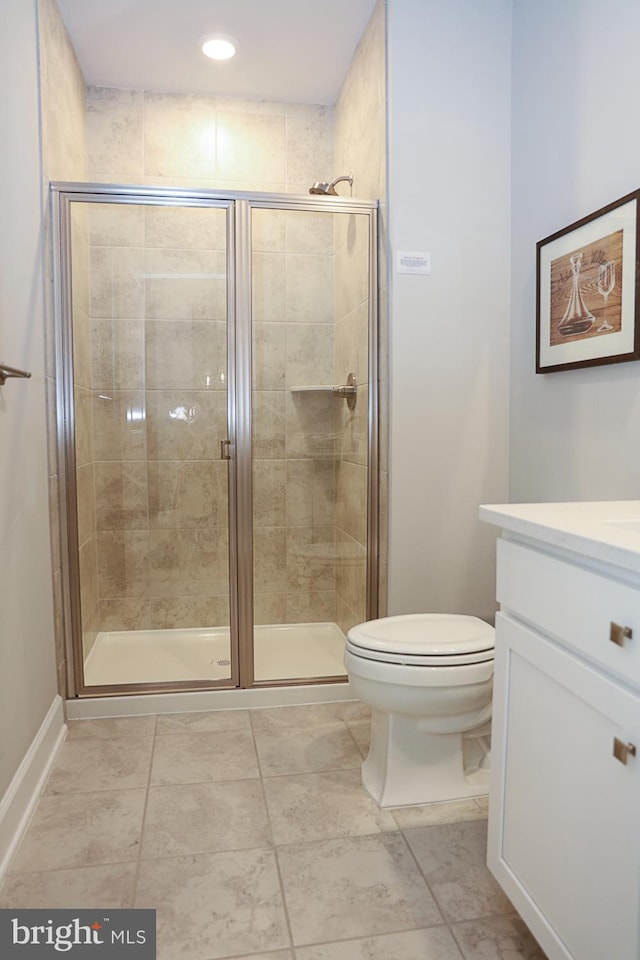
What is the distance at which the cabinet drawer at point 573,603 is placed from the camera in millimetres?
958

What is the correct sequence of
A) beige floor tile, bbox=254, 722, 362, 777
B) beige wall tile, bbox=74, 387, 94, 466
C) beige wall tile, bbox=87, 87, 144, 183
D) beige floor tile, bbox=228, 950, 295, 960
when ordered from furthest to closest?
beige wall tile, bbox=87, 87, 144, 183, beige wall tile, bbox=74, 387, 94, 466, beige floor tile, bbox=254, 722, 362, 777, beige floor tile, bbox=228, 950, 295, 960

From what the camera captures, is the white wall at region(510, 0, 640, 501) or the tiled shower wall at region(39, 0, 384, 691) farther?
the tiled shower wall at region(39, 0, 384, 691)

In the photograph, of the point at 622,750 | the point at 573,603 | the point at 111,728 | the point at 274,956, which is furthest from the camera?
the point at 111,728

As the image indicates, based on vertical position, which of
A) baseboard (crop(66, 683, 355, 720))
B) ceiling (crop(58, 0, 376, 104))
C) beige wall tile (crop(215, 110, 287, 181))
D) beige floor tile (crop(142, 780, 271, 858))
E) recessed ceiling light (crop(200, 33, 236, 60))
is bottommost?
beige floor tile (crop(142, 780, 271, 858))

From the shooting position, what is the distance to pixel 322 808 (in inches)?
73.2

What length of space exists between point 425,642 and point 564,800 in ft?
2.50

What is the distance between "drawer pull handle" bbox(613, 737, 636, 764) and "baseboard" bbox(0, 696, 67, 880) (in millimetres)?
1414

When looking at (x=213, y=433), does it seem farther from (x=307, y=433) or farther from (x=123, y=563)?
(x=123, y=563)

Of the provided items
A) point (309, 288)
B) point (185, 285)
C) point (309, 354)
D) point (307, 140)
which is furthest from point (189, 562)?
point (307, 140)

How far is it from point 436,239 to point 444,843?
1968 millimetres

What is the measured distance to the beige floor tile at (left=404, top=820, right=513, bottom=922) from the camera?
1477 millimetres

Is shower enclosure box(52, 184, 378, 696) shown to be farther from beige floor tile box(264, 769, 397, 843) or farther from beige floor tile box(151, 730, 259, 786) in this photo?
beige floor tile box(264, 769, 397, 843)

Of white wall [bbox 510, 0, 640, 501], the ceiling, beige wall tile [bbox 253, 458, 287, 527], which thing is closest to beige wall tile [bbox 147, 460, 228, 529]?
beige wall tile [bbox 253, 458, 287, 527]

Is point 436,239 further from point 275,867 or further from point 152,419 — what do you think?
point 275,867
